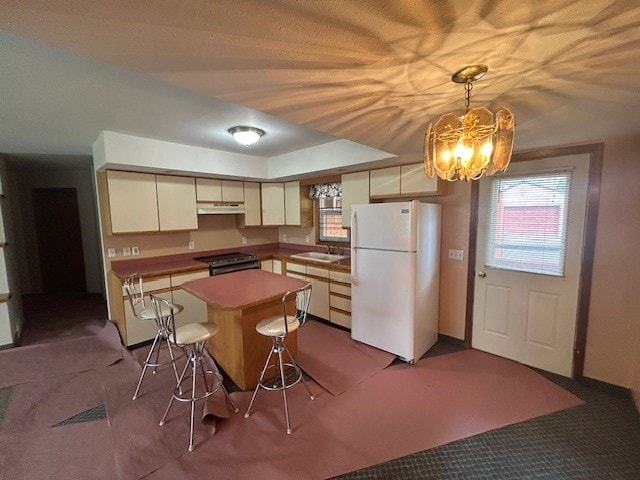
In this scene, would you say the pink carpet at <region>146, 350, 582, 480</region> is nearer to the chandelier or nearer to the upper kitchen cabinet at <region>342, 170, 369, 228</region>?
the chandelier

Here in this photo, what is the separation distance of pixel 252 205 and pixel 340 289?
2007mm

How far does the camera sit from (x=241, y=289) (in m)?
2.35

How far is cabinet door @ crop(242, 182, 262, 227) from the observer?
14.0ft

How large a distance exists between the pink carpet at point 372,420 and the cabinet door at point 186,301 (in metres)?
1.49

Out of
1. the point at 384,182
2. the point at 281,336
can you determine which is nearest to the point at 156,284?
the point at 281,336

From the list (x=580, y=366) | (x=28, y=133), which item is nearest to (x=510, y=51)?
(x=580, y=366)

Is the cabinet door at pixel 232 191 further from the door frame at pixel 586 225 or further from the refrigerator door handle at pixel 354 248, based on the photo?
the door frame at pixel 586 225

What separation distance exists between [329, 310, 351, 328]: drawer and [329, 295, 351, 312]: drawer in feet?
0.26

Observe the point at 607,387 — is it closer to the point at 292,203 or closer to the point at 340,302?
the point at 340,302

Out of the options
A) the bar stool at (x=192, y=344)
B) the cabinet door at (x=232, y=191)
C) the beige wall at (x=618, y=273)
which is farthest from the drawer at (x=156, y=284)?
the beige wall at (x=618, y=273)

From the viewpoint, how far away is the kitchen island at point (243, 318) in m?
2.23

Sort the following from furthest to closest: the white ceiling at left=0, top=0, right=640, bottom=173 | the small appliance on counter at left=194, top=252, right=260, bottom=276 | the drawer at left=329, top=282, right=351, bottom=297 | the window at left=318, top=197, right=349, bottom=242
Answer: the window at left=318, top=197, right=349, bottom=242 → the small appliance on counter at left=194, top=252, right=260, bottom=276 → the drawer at left=329, top=282, right=351, bottom=297 → the white ceiling at left=0, top=0, right=640, bottom=173

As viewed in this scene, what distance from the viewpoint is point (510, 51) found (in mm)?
1095

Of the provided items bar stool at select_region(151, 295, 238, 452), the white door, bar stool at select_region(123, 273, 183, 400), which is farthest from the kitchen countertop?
the white door
